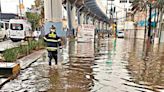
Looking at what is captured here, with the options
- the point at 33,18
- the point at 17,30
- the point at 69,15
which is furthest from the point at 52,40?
the point at 33,18

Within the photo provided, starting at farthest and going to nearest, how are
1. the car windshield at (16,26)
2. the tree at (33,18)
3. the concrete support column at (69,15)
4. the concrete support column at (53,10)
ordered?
the tree at (33,18) → the concrete support column at (69,15) → the car windshield at (16,26) → the concrete support column at (53,10)

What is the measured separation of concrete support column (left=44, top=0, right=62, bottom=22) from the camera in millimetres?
26625

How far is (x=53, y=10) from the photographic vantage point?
87.6ft

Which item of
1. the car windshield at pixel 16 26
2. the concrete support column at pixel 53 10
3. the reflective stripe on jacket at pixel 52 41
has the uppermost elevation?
the concrete support column at pixel 53 10

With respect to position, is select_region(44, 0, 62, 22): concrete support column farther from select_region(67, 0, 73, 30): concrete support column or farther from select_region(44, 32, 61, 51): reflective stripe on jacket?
select_region(67, 0, 73, 30): concrete support column

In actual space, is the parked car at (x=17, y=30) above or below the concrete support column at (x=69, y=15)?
below

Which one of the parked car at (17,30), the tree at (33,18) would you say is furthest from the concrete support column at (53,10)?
the tree at (33,18)

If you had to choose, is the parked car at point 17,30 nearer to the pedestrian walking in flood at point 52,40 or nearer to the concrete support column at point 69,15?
the concrete support column at point 69,15

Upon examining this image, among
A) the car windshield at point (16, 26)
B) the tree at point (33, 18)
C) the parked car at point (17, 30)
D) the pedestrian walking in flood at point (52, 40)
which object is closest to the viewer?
the pedestrian walking in flood at point (52, 40)

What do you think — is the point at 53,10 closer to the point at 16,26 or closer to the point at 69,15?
the point at 16,26

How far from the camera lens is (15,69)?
38.1ft

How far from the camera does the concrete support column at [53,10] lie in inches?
1048

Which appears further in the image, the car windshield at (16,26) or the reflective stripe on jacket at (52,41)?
the car windshield at (16,26)

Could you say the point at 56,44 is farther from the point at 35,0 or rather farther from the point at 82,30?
the point at 35,0
